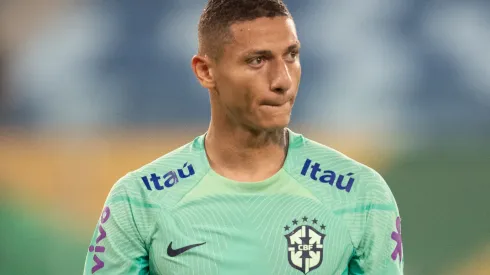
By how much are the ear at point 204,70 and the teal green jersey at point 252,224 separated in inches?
9.9

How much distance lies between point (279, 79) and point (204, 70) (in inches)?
11.3

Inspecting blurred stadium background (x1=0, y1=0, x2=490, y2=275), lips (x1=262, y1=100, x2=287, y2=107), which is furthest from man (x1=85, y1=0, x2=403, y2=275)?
blurred stadium background (x1=0, y1=0, x2=490, y2=275)

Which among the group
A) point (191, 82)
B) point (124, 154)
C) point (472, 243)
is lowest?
point (472, 243)

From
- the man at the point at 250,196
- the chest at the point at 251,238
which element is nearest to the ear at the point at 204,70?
the man at the point at 250,196

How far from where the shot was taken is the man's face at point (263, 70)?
2.68 meters

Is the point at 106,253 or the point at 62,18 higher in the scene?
the point at 62,18

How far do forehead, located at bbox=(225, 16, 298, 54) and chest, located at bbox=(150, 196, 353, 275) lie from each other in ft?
1.45

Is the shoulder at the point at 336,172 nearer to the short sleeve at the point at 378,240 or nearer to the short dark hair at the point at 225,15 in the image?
the short sleeve at the point at 378,240

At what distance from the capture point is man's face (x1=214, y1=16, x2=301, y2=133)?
8.80 feet

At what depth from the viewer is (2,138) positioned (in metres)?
4.43

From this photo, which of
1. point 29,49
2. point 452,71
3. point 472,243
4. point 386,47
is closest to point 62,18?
point 29,49

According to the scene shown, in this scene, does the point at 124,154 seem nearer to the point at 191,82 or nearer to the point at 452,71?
the point at 191,82

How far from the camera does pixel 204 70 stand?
287 centimetres

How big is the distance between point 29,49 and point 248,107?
196 centimetres
